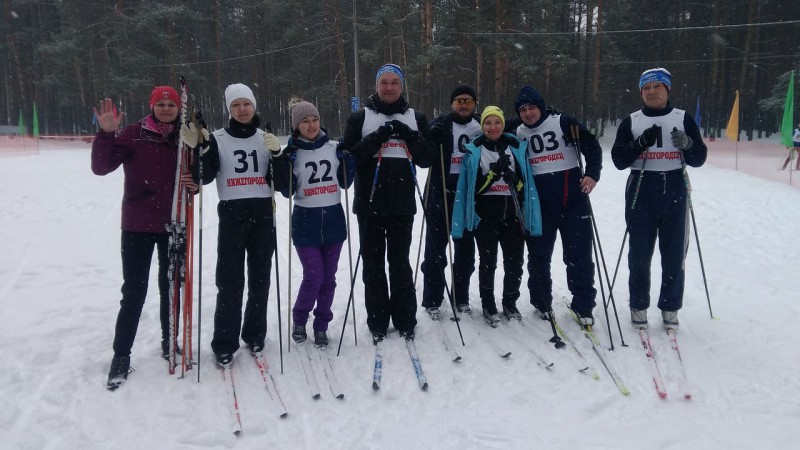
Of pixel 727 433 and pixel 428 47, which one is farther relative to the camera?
pixel 428 47

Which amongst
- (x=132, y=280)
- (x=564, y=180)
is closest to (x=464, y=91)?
(x=564, y=180)

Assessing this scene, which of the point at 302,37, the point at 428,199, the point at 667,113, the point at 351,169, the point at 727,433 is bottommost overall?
the point at 727,433

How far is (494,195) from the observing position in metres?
4.30

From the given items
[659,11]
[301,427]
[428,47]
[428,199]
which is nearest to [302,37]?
[428,47]

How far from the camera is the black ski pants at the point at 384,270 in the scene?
13.4ft

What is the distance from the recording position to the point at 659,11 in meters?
34.2

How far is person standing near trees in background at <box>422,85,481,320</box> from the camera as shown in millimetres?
4406

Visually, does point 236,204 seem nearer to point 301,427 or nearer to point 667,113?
point 301,427

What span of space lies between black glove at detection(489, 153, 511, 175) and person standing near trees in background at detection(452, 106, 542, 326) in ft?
0.04

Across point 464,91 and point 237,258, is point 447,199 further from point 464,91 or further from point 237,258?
point 237,258

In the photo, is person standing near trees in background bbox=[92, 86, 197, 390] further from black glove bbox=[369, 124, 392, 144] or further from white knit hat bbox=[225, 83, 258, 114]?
black glove bbox=[369, 124, 392, 144]

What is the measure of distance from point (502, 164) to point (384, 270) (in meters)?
1.32

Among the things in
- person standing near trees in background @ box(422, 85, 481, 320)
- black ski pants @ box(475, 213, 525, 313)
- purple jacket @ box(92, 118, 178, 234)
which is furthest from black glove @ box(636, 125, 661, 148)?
purple jacket @ box(92, 118, 178, 234)

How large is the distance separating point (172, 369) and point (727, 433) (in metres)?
3.69
